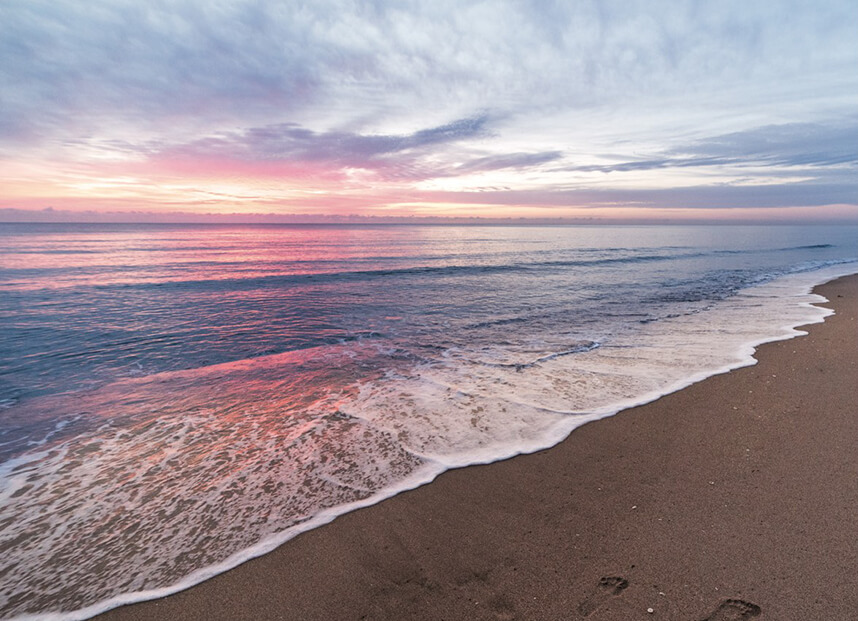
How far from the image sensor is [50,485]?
4.92 m

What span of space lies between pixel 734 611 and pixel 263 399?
22.6 ft

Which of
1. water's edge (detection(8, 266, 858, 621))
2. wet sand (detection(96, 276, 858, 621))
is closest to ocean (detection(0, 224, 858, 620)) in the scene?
water's edge (detection(8, 266, 858, 621))

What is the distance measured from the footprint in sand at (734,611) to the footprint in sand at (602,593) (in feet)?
1.78

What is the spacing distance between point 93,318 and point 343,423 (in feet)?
44.2

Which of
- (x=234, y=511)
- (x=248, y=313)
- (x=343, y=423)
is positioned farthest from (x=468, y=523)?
(x=248, y=313)

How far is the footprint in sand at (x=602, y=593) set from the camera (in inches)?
115

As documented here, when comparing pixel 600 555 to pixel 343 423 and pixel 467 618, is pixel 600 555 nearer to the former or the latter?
pixel 467 618

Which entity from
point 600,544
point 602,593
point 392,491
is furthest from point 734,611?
point 392,491

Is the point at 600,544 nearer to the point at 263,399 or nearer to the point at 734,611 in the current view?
the point at 734,611

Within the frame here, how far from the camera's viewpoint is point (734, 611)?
9.30 ft

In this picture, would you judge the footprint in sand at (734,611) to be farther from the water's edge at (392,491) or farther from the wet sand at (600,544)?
the water's edge at (392,491)

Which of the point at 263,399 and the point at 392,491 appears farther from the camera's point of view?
the point at 263,399

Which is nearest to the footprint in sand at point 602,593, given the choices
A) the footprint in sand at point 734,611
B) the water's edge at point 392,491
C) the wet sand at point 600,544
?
the wet sand at point 600,544

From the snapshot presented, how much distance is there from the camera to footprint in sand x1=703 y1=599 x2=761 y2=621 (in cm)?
279
